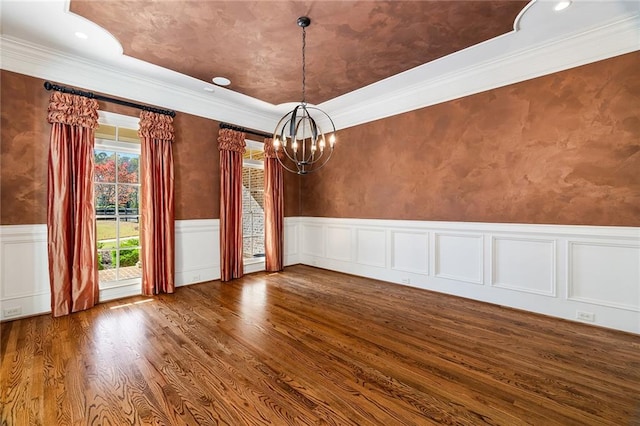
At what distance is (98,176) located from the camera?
390 cm

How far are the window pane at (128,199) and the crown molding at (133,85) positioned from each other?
131cm

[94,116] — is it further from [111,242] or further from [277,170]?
[277,170]

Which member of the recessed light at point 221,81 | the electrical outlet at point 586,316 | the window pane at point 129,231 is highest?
the recessed light at point 221,81

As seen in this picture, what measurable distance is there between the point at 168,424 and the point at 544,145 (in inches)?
177

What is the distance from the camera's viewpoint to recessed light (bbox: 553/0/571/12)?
2.56 meters

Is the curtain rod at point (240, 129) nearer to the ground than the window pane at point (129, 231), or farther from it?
farther from it

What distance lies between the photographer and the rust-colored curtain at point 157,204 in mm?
4066

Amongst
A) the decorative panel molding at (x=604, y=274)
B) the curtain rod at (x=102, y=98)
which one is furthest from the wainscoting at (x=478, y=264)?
the curtain rod at (x=102, y=98)

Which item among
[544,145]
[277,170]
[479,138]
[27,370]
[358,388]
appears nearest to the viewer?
[358,388]

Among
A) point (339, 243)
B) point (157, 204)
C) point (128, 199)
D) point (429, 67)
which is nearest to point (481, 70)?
point (429, 67)

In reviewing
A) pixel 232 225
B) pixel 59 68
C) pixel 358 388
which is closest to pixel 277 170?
pixel 232 225

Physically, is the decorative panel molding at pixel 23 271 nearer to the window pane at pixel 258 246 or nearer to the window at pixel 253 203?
the window at pixel 253 203

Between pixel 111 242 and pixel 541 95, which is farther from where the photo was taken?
pixel 111 242

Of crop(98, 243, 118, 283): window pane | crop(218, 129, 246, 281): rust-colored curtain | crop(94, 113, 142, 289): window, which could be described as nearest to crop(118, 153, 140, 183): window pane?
crop(94, 113, 142, 289): window
